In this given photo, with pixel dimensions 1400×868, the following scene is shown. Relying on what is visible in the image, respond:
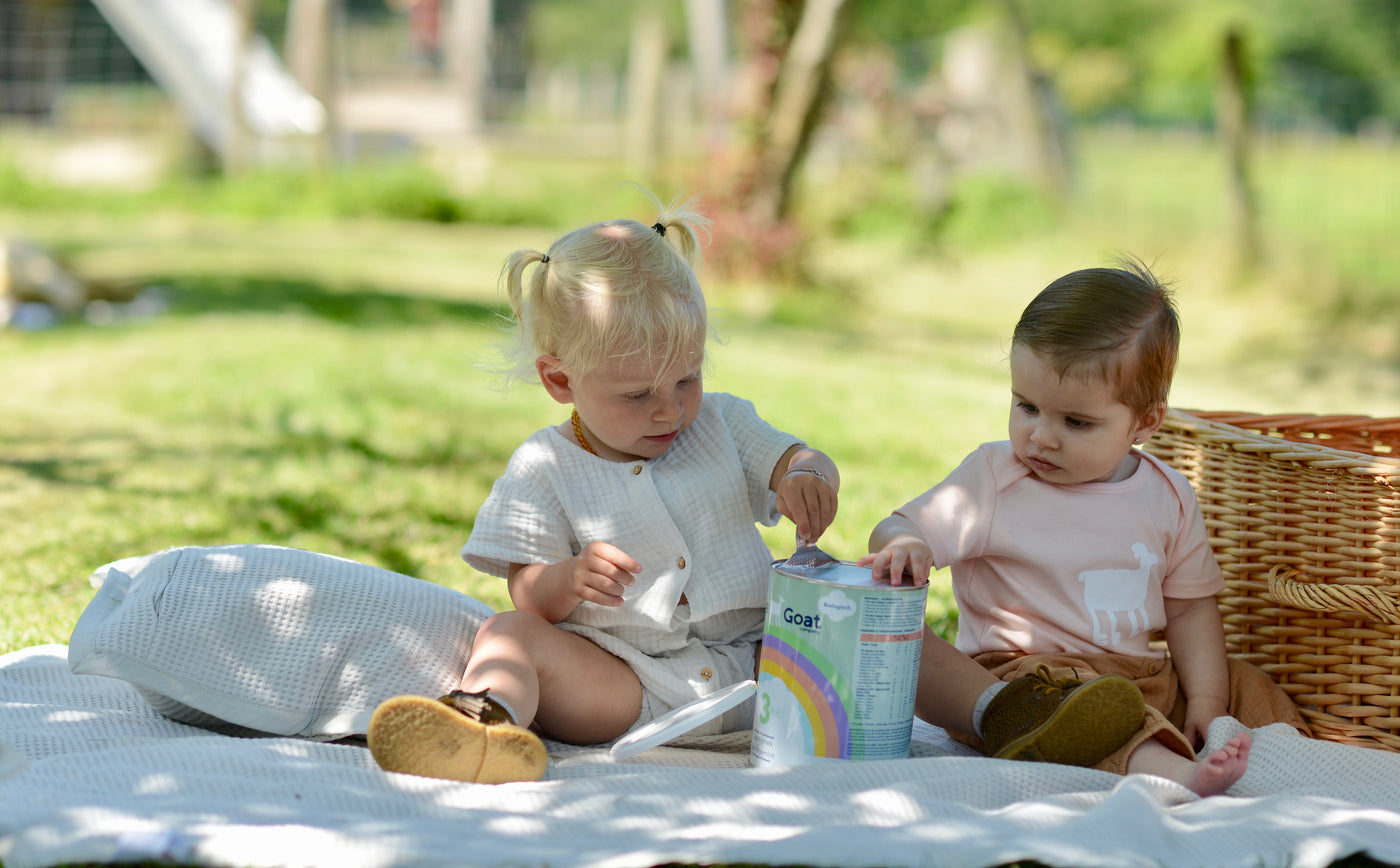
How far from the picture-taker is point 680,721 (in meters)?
2.33

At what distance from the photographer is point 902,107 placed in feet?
34.3

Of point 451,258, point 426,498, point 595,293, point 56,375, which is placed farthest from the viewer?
point 451,258

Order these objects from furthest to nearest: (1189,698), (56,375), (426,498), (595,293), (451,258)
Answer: (451,258) < (56,375) < (426,498) < (1189,698) < (595,293)

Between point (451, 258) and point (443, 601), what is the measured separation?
33.6 ft

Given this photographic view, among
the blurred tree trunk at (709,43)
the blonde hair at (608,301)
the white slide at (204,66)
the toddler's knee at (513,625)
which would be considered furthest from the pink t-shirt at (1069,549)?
the white slide at (204,66)

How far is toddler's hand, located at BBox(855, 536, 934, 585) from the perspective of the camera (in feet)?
7.31

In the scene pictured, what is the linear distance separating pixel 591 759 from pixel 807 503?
2.03ft

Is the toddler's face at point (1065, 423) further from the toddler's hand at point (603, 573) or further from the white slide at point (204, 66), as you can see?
the white slide at point (204, 66)

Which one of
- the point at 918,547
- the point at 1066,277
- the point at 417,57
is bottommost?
the point at 918,547

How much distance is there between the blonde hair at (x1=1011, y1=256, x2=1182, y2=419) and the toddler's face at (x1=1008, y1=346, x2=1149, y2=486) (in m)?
0.02

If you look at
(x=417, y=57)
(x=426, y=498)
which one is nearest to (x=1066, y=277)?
(x=426, y=498)

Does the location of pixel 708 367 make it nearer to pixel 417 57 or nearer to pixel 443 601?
pixel 443 601

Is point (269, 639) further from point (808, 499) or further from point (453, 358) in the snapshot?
point (453, 358)

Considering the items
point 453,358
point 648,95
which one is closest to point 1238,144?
point 453,358
